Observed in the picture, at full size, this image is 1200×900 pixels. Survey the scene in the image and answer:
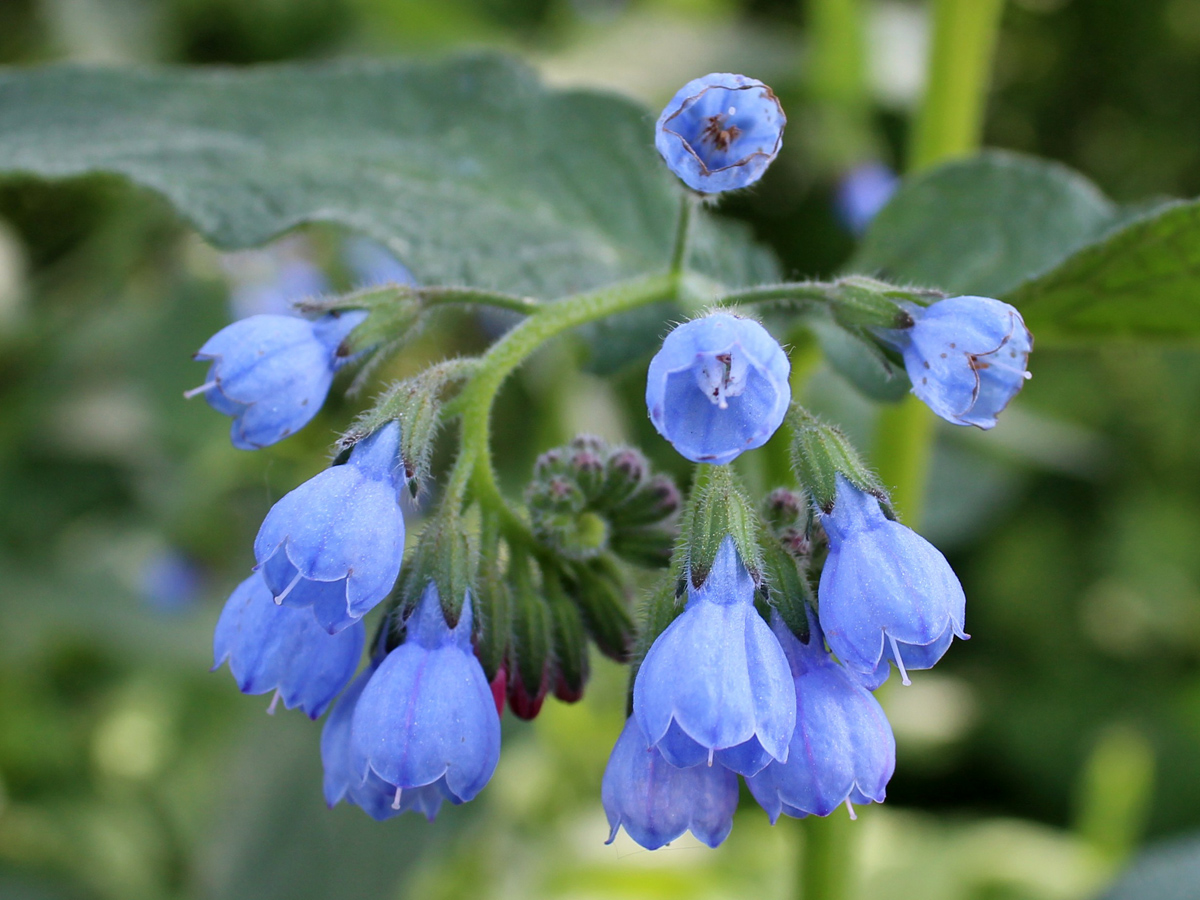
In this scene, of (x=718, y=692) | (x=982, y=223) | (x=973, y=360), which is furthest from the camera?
(x=982, y=223)

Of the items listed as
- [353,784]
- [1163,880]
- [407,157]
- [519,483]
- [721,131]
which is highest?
[721,131]

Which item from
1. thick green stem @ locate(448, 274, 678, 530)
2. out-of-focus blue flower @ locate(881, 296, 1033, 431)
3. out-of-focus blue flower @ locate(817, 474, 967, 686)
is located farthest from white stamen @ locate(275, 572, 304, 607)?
out-of-focus blue flower @ locate(881, 296, 1033, 431)

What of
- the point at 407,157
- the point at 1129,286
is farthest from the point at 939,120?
the point at 407,157

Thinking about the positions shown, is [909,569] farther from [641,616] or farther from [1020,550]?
[1020,550]

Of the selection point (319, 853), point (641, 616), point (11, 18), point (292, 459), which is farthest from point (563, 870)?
point (11, 18)

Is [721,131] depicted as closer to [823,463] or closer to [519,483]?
[823,463]

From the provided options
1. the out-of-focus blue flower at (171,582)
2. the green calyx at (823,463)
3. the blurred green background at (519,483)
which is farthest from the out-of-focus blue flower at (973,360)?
the out-of-focus blue flower at (171,582)

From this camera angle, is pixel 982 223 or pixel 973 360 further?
pixel 982 223
